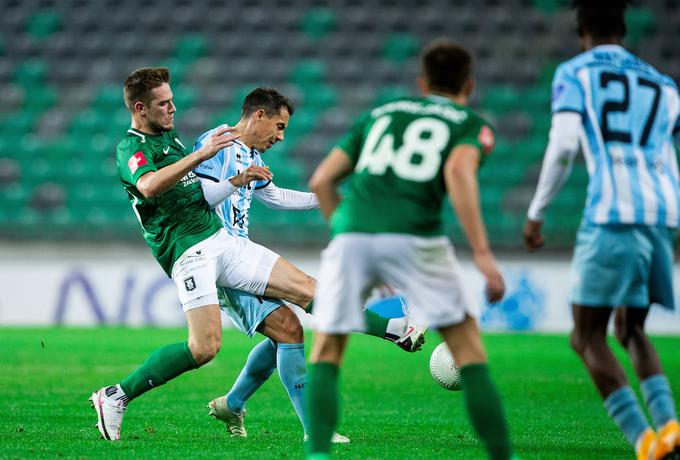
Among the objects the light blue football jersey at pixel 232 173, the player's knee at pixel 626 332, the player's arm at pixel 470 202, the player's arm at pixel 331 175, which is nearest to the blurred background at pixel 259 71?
the light blue football jersey at pixel 232 173

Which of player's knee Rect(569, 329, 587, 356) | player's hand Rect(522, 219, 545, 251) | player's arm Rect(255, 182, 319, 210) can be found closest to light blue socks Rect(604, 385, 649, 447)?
player's knee Rect(569, 329, 587, 356)

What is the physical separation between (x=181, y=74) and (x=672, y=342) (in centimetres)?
902

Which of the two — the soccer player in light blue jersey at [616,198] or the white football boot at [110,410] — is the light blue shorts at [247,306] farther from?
the soccer player in light blue jersey at [616,198]

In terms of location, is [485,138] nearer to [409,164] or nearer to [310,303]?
[409,164]

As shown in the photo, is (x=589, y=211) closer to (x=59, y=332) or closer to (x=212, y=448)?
(x=212, y=448)

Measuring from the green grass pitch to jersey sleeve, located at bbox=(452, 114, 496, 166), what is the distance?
174cm

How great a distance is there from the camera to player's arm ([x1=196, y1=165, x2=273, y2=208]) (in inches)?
220

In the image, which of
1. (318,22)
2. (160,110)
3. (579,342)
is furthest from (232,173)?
(318,22)

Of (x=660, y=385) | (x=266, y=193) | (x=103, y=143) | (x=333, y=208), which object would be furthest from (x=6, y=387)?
(x=103, y=143)

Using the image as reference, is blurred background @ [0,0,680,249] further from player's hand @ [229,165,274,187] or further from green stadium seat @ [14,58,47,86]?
player's hand @ [229,165,274,187]

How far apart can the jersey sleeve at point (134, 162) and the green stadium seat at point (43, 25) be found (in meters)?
12.7

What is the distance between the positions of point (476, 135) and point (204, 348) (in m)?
2.24

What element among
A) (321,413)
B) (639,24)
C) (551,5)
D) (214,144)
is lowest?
(321,413)

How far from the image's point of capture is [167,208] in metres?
6.05
